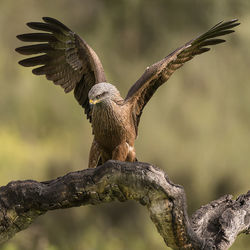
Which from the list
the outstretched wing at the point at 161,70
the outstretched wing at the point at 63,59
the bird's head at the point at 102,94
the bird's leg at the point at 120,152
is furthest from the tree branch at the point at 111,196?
the outstretched wing at the point at 63,59

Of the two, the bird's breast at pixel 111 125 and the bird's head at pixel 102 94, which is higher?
the bird's head at pixel 102 94

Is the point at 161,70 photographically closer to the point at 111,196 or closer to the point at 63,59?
the point at 63,59

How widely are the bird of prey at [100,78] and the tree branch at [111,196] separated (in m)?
0.72

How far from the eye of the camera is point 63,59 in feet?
13.9

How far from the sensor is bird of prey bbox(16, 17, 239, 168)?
3568mm

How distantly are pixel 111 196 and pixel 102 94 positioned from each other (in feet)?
2.69

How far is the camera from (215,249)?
3.10 metres

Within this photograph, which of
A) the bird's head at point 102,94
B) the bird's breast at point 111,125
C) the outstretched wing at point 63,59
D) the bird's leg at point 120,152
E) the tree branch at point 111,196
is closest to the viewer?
the tree branch at point 111,196

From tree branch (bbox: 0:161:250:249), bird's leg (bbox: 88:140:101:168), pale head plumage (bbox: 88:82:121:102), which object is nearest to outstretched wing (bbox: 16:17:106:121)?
bird's leg (bbox: 88:140:101:168)

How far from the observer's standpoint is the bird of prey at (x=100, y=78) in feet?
11.7

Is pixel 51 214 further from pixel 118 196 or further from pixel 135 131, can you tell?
pixel 118 196

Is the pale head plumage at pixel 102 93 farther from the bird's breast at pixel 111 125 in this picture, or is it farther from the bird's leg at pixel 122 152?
the bird's leg at pixel 122 152

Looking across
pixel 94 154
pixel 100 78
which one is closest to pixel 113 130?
pixel 94 154

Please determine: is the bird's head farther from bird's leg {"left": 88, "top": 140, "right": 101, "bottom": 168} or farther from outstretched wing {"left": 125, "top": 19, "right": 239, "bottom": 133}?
bird's leg {"left": 88, "top": 140, "right": 101, "bottom": 168}
